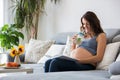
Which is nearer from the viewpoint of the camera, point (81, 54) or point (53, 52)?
point (81, 54)

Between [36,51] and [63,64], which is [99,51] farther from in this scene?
[36,51]

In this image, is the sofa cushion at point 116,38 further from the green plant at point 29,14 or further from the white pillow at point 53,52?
the green plant at point 29,14

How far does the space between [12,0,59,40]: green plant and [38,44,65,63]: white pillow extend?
116cm

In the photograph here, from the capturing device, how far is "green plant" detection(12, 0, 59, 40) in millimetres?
4664

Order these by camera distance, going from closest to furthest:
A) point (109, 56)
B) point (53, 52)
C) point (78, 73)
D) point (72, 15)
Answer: point (78, 73), point (109, 56), point (53, 52), point (72, 15)

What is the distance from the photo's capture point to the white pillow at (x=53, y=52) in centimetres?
360

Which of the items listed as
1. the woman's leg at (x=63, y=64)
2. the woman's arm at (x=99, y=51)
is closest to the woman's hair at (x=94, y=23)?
the woman's arm at (x=99, y=51)

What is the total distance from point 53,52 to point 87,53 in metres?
0.94

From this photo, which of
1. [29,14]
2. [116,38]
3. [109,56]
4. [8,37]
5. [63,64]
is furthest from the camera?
[29,14]

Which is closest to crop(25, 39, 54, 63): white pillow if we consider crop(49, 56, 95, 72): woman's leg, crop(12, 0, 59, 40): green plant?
crop(12, 0, 59, 40): green plant

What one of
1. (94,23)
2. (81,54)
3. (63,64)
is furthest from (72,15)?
(63,64)

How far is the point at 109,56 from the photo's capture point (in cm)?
270

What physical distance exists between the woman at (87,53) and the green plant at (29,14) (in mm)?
1809

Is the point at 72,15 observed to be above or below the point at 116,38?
above
